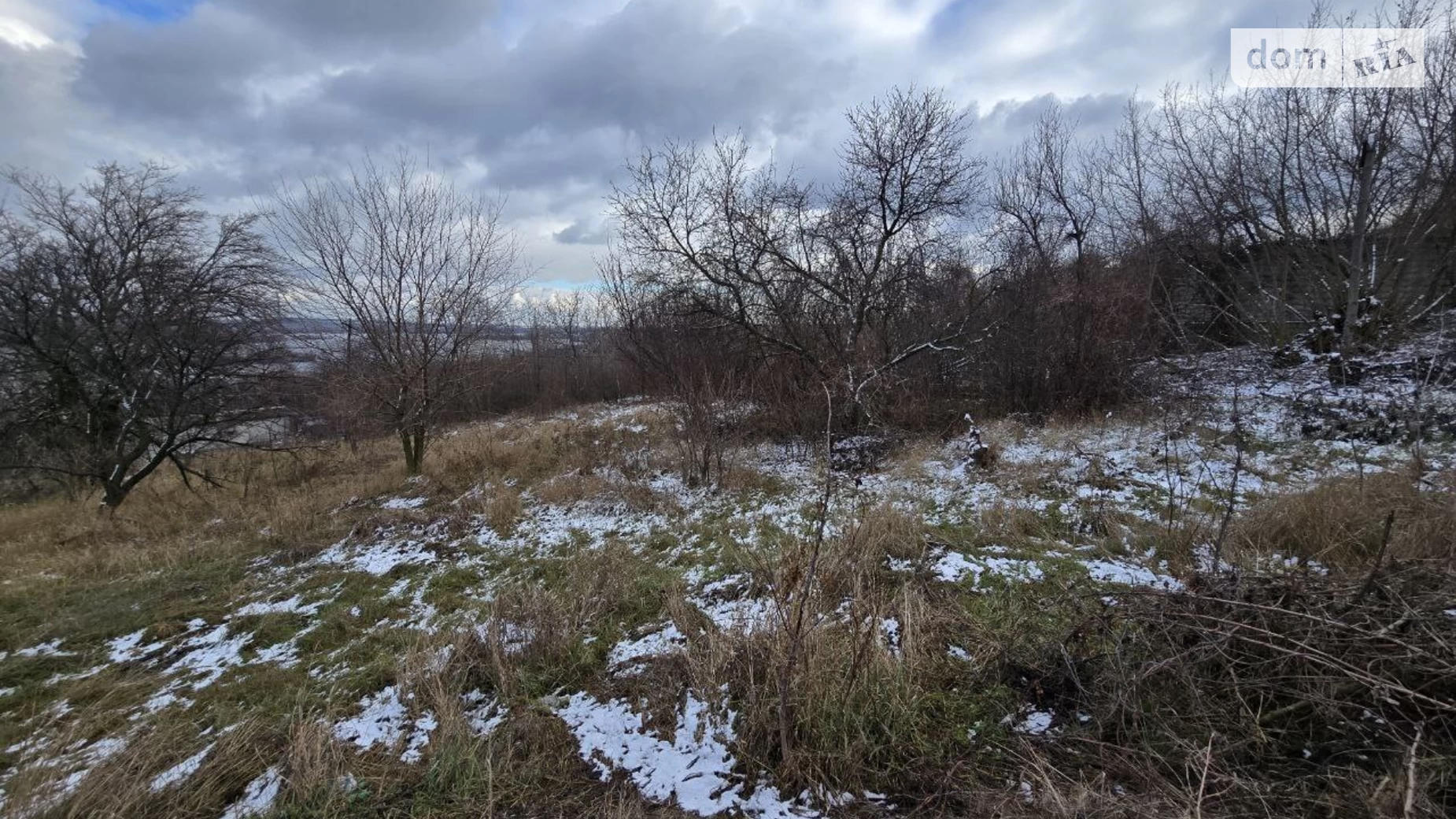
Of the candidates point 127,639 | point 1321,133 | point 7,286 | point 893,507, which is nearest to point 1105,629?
point 893,507

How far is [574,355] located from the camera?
2819 cm

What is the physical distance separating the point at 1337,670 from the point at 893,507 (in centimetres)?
374

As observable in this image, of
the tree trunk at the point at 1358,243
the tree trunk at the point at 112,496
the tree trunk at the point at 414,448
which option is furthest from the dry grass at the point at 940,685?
the tree trunk at the point at 1358,243

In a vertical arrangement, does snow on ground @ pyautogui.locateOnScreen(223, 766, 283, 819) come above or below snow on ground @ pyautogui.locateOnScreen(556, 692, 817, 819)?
above

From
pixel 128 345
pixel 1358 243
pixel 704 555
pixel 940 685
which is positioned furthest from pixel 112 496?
pixel 1358 243

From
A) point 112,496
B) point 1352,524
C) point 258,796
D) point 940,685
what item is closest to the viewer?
point 258,796

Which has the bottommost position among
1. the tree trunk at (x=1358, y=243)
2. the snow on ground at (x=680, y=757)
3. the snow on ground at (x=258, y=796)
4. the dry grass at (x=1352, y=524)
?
the snow on ground at (x=680, y=757)

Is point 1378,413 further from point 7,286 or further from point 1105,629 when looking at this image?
point 7,286

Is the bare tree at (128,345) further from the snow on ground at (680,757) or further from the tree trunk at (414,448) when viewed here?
the snow on ground at (680,757)

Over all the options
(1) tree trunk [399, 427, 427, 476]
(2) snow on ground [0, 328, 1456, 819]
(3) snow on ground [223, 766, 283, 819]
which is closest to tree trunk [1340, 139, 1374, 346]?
(2) snow on ground [0, 328, 1456, 819]

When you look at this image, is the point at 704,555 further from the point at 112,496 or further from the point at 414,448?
the point at 112,496

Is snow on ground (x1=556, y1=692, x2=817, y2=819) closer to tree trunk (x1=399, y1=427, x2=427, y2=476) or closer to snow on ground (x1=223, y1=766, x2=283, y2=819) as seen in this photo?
snow on ground (x1=223, y1=766, x2=283, y2=819)

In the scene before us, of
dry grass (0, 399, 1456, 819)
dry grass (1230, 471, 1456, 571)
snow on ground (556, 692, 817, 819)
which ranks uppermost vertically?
dry grass (1230, 471, 1456, 571)

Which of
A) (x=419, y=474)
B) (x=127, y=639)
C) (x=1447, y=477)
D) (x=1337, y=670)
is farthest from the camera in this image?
(x=419, y=474)
